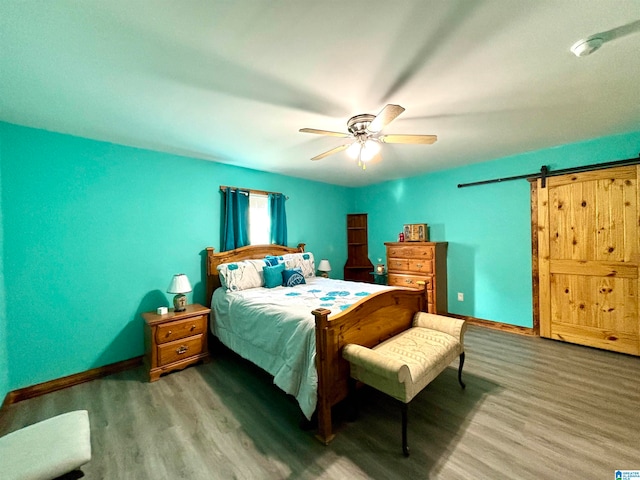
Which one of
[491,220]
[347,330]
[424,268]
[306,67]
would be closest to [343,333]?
[347,330]

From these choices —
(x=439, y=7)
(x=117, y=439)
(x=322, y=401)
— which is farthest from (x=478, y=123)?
(x=117, y=439)

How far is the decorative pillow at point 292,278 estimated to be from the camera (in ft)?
10.8

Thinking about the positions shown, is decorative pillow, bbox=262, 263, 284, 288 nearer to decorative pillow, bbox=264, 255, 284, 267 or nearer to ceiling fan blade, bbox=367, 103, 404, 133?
decorative pillow, bbox=264, 255, 284, 267

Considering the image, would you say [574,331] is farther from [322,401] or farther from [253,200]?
[253,200]

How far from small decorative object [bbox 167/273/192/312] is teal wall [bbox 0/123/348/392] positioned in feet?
1.05

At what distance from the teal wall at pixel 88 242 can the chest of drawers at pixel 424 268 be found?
2916mm

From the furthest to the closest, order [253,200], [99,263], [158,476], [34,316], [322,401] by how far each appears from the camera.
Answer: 1. [253,200]
2. [99,263]
3. [34,316]
4. [322,401]
5. [158,476]

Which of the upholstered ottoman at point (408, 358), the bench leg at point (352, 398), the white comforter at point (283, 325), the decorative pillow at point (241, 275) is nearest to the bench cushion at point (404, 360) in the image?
the upholstered ottoman at point (408, 358)

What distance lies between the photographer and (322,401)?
167 centimetres

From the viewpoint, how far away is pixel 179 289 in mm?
2719

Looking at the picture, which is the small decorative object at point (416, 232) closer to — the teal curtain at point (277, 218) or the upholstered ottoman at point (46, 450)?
the teal curtain at point (277, 218)

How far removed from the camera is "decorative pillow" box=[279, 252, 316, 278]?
3.66 m

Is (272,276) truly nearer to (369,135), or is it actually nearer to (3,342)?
(369,135)

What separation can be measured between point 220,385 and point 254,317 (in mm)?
734
